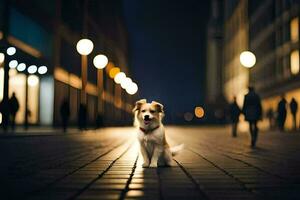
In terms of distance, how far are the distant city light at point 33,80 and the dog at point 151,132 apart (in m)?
33.2

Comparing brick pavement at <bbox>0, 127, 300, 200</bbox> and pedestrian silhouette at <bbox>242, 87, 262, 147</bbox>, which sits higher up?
pedestrian silhouette at <bbox>242, 87, 262, 147</bbox>

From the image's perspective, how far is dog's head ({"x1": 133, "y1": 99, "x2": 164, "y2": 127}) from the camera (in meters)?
9.16

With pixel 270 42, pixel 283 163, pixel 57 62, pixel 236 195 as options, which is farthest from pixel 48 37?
pixel 236 195

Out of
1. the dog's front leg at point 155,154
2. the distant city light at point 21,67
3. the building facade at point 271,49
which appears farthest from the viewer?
the building facade at point 271,49

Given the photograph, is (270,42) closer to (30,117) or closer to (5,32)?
(30,117)

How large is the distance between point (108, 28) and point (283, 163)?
76.6m

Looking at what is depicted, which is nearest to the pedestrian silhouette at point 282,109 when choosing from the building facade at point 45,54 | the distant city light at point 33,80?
the building facade at point 45,54

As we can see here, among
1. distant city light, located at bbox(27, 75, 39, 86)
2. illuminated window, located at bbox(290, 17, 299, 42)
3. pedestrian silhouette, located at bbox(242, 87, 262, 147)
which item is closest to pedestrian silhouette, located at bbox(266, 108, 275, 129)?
illuminated window, located at bbox(290, 17, 299, 42)

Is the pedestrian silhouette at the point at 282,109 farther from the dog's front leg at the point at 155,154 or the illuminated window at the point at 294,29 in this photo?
the dog's front leg at the point at 155,154

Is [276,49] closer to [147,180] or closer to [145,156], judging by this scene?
[145,156]

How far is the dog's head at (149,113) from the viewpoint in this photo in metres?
9.16

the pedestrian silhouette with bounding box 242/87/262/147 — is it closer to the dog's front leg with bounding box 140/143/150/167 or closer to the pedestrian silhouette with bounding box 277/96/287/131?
the dog's front leg with bounding box 140/143/150/167

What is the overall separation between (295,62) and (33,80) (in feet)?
72.0

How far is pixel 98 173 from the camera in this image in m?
8.85
